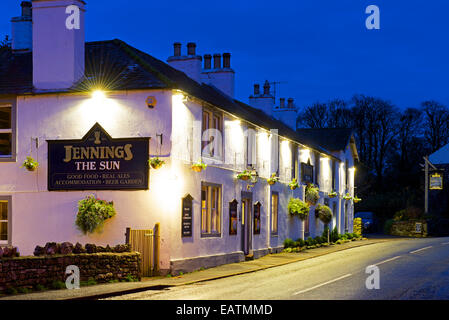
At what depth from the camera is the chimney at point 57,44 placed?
20.8 metres

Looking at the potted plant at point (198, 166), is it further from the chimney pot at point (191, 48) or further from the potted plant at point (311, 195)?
the potted plant at point (311, 195)

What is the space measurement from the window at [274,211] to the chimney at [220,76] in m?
6.07

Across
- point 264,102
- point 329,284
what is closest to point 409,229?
point 264,102

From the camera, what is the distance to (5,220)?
21281 millimetres

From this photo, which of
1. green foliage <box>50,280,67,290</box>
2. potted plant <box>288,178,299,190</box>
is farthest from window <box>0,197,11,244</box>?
potted plant <box>288,178,299,190</box>

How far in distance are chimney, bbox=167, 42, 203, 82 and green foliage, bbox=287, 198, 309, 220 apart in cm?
837

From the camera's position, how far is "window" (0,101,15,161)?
21.4 m

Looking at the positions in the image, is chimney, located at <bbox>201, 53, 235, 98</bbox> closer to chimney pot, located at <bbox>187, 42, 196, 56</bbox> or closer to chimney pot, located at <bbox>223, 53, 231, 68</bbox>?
chimney pot, located at <bbox>223, 53, 231, 68</bbox>

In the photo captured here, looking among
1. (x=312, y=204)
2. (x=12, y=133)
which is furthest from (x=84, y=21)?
(x=312, y=204)

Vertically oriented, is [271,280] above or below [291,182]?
below
